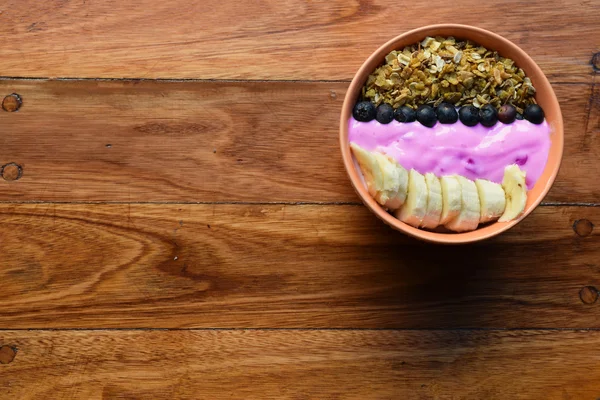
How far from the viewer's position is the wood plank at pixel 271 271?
4.32ft

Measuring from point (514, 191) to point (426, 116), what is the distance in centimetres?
22

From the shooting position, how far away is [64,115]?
134 centimetres

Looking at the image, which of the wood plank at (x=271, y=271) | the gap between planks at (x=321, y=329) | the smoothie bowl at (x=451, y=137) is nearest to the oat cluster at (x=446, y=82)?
the smoothie bowl at (x=451, y=137)

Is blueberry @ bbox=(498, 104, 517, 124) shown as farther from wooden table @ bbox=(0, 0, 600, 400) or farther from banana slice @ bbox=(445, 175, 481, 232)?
wooden table @ bbox=(0, 0, 600, 400)

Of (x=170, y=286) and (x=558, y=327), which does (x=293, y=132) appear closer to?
(x=170, y=286)

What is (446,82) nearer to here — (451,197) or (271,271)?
(451,197)

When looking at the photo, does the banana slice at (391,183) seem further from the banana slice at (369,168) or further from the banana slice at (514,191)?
the banana slice at (514,191)

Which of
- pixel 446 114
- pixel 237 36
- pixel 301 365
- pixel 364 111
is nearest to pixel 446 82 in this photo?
pixel 446 114

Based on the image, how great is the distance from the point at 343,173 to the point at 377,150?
0.18 metres

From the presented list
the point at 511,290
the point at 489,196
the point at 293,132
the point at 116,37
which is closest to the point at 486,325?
the point at 511,290

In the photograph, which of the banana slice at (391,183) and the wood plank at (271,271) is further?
the wood plank at (271,271)

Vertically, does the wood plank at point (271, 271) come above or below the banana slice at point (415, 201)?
below

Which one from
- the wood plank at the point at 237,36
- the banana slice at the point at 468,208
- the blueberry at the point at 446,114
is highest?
the wood plank at the point at 237,36

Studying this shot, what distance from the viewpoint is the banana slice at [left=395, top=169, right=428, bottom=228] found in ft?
3.66
